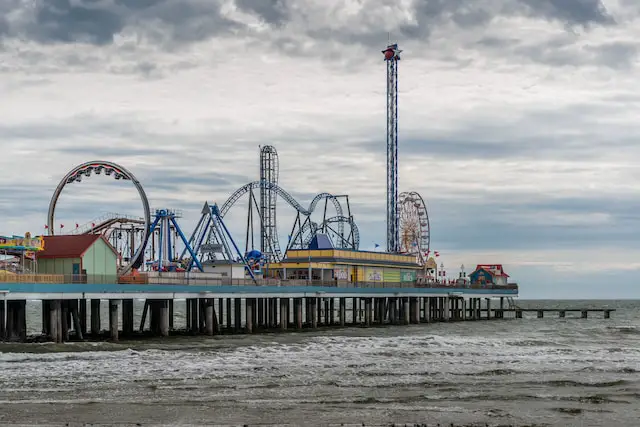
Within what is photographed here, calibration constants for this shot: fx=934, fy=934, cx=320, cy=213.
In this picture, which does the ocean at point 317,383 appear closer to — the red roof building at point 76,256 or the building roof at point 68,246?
the red roof building at point 76,256

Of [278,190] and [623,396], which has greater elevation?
[278,190]

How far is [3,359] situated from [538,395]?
24.6m

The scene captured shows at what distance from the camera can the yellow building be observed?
3479 inches

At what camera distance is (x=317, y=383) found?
36.4m

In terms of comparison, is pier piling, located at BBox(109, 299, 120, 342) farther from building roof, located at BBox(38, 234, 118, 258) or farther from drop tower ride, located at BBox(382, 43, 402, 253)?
drop tower ride, located at BBox(382, 43, 402, 253)

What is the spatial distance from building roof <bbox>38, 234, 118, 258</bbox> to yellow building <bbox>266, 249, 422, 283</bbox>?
28055 millimetres

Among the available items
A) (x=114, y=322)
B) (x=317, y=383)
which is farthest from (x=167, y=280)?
(x=317, y=383)

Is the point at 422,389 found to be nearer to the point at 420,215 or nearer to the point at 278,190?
the point at 278,190

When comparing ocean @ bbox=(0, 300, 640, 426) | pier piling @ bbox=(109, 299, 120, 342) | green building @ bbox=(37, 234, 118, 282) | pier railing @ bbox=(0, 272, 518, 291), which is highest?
green building @ bbox=(37, 234, 118, 282)

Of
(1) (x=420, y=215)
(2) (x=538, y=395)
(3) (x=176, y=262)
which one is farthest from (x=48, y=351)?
(1) (x=420, y=215)

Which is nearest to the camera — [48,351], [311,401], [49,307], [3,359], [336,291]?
[311,401]

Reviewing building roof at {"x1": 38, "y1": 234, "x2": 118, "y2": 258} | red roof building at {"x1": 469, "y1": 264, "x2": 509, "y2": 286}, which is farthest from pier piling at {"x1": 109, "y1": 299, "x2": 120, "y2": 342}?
red roof building at {"x1": 469, "y1": 264, "x2": 509, "y2": 286}

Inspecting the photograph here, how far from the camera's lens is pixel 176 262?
265 ft

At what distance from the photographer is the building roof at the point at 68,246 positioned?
196 ft
